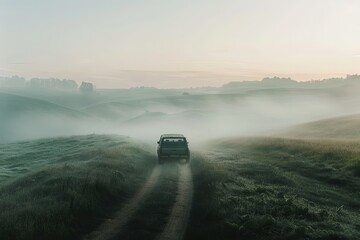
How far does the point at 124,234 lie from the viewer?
1599cm

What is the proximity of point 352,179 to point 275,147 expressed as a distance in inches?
778

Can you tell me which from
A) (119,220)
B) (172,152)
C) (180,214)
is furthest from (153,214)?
(172,152)

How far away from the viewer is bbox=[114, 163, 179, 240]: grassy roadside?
1608 centimetres

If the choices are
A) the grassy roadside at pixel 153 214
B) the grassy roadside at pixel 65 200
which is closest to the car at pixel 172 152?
the grassy roadside at pixel 65 200

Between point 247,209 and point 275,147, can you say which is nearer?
point 247,209

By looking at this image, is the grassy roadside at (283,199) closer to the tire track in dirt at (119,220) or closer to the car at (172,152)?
the car at (172,152)

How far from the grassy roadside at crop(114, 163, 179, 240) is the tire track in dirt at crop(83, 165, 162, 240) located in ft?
0.89

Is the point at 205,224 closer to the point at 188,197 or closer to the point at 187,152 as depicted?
the point at 188,197

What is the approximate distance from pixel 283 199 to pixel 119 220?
7518mm

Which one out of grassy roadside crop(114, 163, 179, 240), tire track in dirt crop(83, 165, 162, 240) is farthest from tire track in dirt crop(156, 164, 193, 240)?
tire track in dirt crop(83, 165, 162, 240)

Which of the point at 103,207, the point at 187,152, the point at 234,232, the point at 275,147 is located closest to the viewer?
the point at 234,232

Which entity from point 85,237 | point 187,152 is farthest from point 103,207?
point 187,152

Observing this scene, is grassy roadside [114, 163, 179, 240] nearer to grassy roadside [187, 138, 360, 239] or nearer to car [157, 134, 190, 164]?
grassy roadside [187, 138, 360, 239]

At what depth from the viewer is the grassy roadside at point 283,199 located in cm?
1536
